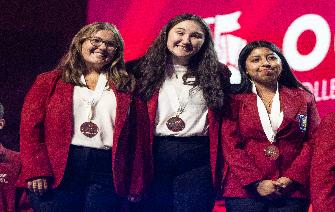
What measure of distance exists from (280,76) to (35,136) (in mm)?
1251

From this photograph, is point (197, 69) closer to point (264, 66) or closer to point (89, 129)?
point (264, 66)

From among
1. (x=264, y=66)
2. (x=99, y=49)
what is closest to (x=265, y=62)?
(x=264, y=66)

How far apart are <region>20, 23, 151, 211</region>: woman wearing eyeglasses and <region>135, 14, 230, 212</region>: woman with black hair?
0.28ft

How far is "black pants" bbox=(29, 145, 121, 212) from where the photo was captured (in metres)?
2.61

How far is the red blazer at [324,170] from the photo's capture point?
233cm

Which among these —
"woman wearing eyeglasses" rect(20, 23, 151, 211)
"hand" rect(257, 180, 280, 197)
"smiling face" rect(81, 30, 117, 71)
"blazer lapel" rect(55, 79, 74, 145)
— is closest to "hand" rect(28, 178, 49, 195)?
"woman wearing eyeglasses" rect(20, 23, 151, 211)

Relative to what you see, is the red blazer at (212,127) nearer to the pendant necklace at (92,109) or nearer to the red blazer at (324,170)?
the pendant necklace at (92,109)

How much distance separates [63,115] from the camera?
265cm

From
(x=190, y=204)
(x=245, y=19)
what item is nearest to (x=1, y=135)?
(x=245, y=19)

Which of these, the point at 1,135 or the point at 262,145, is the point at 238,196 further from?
the point at 1,135

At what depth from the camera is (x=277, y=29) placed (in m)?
3.82

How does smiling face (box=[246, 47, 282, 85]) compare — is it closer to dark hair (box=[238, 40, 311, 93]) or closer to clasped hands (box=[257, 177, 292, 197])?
dark hair (box=[238, 40, 311, 93])

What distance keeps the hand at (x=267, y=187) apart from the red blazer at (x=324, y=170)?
0.24 meters

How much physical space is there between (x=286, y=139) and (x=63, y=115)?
1.05 m
